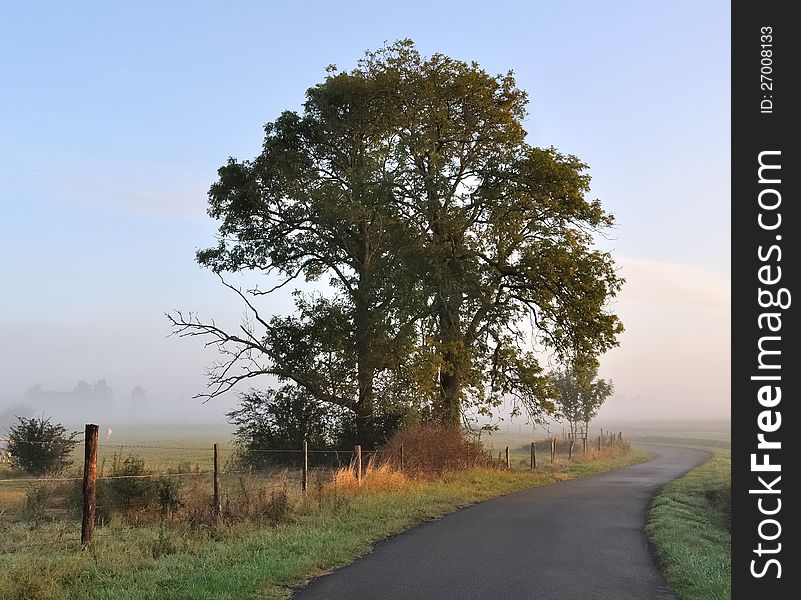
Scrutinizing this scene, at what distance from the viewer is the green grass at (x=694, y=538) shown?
31.5 ft

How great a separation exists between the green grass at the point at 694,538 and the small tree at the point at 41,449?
21577 millimetres

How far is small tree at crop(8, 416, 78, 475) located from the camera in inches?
1054

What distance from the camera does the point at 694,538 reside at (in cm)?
1395

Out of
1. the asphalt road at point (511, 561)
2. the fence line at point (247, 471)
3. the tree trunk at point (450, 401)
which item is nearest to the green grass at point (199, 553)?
the asphalt road at point (511, 561)

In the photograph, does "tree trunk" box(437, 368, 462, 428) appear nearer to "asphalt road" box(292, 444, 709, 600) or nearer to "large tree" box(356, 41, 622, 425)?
"large tree" box(356, 41, 622, 425)

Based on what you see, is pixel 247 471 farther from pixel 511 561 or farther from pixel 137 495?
pixel 511 561

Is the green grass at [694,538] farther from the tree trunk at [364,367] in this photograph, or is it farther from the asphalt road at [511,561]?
the tree trunk at [364,367]

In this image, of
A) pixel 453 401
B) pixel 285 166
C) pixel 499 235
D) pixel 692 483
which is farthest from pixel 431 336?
pixel 692 483

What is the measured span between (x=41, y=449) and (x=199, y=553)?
1923 cm

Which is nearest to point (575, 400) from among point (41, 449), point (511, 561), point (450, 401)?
point (450, 401)

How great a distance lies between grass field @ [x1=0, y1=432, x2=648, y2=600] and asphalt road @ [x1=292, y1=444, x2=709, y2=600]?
0.65 m

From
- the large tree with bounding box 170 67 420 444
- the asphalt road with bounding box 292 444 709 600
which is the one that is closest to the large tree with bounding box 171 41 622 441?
the large tree with bounding box 170 67 420 444
